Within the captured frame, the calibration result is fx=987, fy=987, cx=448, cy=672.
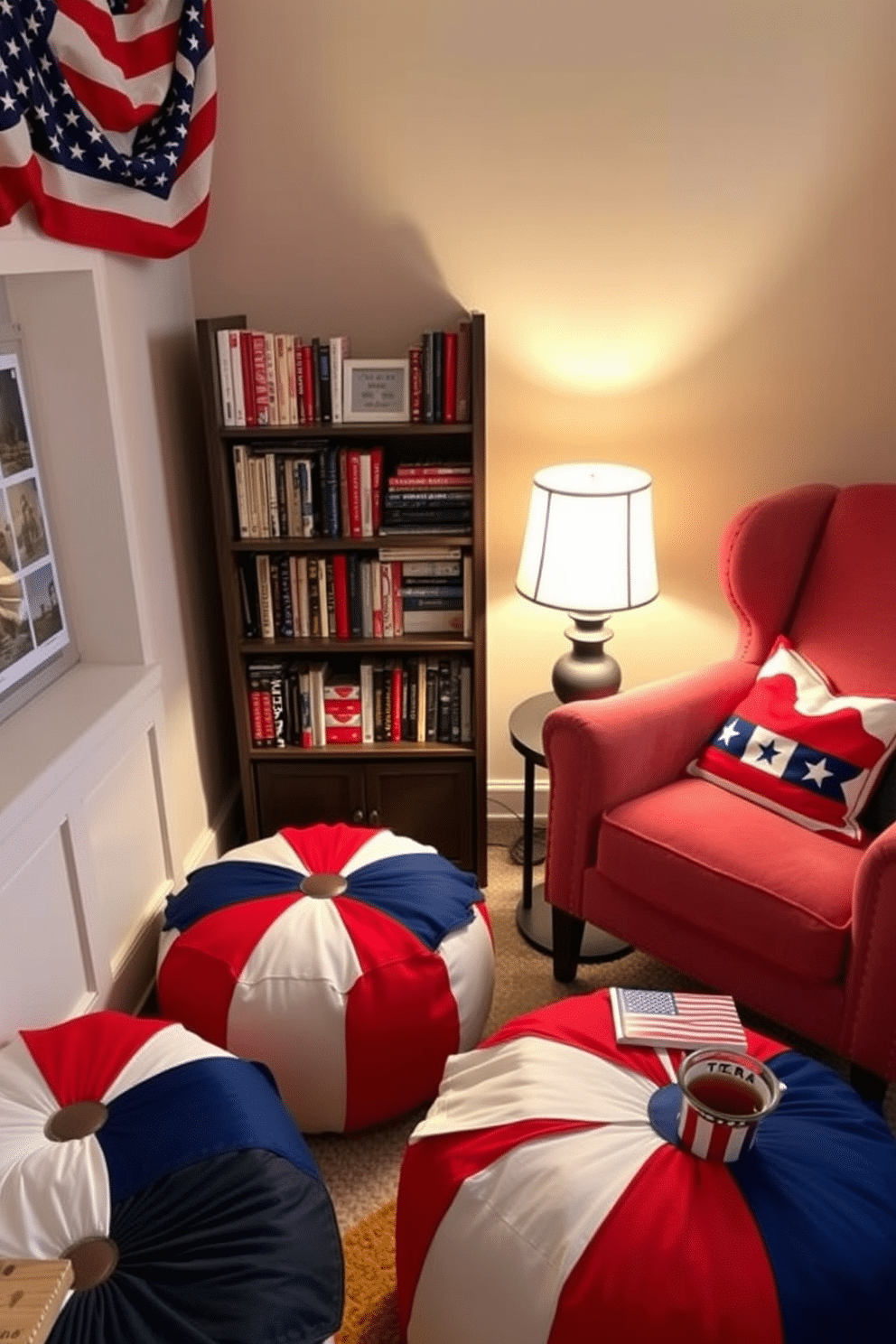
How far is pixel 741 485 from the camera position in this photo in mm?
2492

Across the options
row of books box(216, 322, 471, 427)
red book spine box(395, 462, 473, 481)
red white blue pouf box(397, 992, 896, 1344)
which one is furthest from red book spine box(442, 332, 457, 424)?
red white blue pouf box(397, 992, 896, 1344)

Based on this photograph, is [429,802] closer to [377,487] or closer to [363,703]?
[363,703]

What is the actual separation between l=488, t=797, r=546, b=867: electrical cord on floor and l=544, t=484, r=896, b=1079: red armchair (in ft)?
1.63

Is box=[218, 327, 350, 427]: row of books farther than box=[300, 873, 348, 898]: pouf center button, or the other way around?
box=[218, 327, 350, 427]: row of books

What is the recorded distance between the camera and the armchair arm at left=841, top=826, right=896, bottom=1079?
5.20ft

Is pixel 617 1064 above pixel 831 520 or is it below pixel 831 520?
below

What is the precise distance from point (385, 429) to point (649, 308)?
0.72 metres

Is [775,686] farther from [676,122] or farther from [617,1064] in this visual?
[676,122]

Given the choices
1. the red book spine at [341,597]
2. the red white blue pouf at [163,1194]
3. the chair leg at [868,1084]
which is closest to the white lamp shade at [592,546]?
the red book spine at [341,597]

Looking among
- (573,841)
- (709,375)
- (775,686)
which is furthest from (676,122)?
(573,841)

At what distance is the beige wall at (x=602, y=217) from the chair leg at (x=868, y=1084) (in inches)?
50.2

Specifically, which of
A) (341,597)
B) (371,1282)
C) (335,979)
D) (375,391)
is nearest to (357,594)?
(341,597)

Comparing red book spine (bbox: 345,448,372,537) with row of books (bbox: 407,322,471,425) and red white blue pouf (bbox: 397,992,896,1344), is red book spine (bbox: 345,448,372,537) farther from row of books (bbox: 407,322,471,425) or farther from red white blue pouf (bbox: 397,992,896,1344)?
red white blue pouf (bbox: 397,992,896,1344)

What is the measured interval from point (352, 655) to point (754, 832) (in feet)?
3.69
